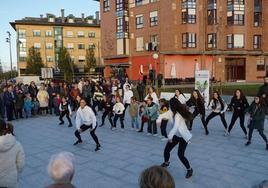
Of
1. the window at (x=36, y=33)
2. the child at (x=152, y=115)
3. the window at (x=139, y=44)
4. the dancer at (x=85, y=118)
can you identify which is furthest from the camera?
the window at (x=36, y=33)

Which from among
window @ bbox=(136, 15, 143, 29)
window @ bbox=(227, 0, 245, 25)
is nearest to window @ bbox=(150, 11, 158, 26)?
window @ bbox=(136, 15, 143, 29)

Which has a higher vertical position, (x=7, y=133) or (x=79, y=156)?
(x=7, y=133)

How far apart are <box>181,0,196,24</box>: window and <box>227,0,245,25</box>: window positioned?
571 cm

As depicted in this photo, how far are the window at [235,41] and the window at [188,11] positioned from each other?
6.26 meters

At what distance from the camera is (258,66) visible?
45000 millimetres

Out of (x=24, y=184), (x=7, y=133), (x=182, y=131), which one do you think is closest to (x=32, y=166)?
(x=24, y=184)

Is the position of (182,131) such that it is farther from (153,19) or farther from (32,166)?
(153,19)

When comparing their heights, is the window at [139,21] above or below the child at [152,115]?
above

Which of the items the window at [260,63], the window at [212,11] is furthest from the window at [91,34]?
the window at [260,63]

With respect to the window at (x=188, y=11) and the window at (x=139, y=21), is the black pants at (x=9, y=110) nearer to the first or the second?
the window at (x=188, y=11)

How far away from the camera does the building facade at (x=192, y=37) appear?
4100 centimetres

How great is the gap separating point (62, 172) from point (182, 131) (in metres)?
3.96

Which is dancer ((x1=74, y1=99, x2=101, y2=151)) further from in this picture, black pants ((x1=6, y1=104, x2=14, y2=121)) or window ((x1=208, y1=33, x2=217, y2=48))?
window ((x1=208, y1=33, x2=217, y2=48))

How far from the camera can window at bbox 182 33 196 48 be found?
40875 millimetres
